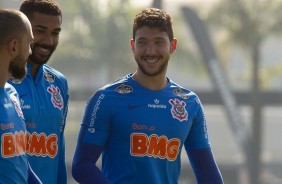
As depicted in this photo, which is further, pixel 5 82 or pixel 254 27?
pixel 254 27

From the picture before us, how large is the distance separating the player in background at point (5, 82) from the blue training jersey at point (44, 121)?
39.4 inches

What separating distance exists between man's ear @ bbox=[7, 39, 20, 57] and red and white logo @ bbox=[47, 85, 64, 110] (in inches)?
51.9

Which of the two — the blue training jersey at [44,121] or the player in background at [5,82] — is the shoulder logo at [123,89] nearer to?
the blue training jersey at [44,121]

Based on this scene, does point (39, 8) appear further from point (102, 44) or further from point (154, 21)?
point (102, 44)

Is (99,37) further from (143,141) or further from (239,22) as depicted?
(143,141)

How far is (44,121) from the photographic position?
25.3 ft

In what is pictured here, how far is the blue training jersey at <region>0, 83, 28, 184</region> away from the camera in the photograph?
6500 mm

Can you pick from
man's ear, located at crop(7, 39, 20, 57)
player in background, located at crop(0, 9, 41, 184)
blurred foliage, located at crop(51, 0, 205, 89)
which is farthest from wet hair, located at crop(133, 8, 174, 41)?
blurred foliage, located at crop(51, 0, 205, 89)

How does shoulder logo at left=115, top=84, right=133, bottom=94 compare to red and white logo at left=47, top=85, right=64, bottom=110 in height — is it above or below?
above

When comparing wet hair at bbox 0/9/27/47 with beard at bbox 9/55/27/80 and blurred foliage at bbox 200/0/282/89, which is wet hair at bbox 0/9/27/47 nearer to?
beard at bbox 9/55/27/80

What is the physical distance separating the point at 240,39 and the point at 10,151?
42.4m

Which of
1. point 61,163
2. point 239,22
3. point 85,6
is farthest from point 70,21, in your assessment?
point 61,163

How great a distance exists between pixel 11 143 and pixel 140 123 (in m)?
1.32

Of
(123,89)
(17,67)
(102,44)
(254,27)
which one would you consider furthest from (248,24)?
(17,67)
